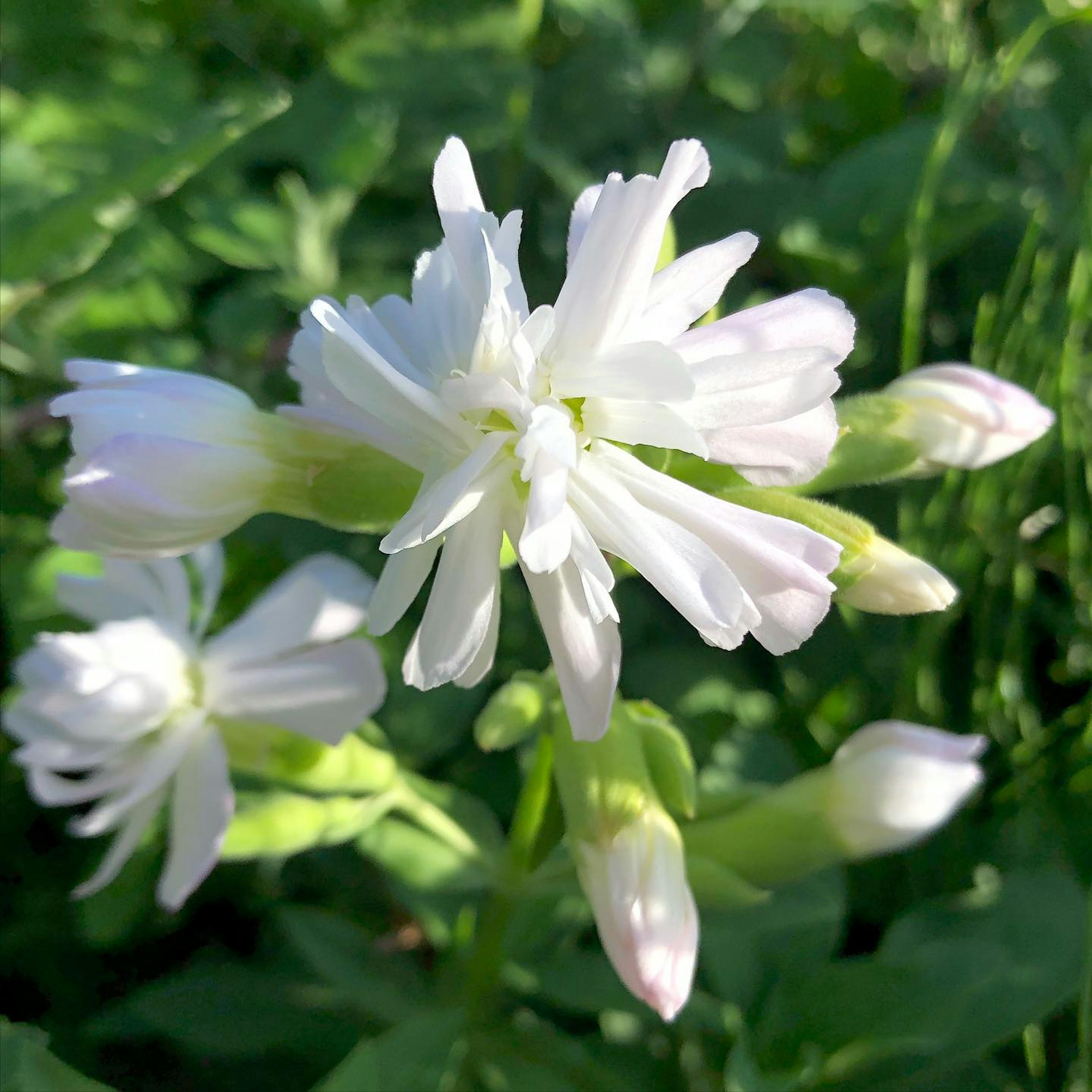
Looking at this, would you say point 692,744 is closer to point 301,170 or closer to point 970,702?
point 970,702

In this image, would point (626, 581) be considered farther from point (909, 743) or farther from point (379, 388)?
point (379, 388)

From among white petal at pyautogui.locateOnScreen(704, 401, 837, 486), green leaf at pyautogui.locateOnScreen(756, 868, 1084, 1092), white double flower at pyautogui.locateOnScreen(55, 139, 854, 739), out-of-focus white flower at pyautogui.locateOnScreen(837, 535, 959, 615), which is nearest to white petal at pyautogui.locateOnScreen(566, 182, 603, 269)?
white double flower at pyautogui.locateOnScreen(55, 139, 854, 739)

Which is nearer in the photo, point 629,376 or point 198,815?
point 629,376

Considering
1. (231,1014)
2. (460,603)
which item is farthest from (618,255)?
(231,1014)

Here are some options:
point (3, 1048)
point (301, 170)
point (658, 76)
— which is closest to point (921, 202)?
point (658, 76)

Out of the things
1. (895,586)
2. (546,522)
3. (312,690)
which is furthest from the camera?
(312,690)

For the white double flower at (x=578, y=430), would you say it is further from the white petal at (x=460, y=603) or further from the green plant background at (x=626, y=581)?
the green plant background at (x=626, y=581)
